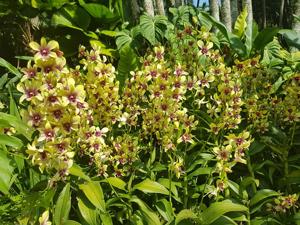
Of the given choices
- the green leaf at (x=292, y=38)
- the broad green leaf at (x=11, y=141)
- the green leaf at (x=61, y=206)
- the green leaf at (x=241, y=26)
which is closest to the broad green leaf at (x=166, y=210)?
the green leaf at (x=61, y=206)

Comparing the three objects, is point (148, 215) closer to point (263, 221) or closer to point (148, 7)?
point (263, 221)

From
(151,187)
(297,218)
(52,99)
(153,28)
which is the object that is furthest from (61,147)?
(153,28)

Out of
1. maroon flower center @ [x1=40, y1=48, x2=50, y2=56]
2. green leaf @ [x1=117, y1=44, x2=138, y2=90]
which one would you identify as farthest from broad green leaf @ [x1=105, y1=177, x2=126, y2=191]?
green leaf @ [x1=117, y1=44, x2=138, y2=90]

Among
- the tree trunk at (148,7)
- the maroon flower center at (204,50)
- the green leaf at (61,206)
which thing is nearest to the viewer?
the green leaf at (61,206)

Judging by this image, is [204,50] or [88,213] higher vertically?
[204,50]

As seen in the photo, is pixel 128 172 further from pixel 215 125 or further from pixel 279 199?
pixel 279 199

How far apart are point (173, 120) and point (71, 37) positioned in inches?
129

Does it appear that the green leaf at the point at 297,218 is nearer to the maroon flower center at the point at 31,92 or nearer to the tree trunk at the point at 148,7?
the maroon flower center at the point at 31,92

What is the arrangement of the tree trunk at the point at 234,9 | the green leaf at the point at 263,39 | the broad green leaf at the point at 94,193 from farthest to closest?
1. the tree trunk at the point at 234,9
2. the green leaf at the point at 263,39
3. the broad green leaf at the point at 94,193

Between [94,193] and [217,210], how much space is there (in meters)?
0.63

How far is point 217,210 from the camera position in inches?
93.7

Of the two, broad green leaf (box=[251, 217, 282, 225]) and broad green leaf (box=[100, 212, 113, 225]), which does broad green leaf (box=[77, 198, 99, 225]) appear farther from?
broad green leaf (box=[251, 217, 282, 225])

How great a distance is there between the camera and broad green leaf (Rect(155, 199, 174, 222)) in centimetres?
247

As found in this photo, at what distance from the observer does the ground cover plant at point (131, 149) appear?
1811 millimetres
